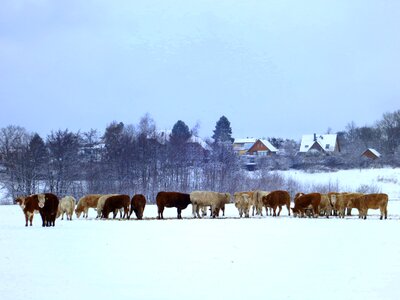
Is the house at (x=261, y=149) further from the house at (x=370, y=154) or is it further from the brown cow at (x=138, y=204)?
the brown cow at (x=138, y=204)

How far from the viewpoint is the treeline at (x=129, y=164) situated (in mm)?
65312

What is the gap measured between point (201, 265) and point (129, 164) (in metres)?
59.6

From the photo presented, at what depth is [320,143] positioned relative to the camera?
11006cm

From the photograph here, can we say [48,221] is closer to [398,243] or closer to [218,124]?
A: [398,243]

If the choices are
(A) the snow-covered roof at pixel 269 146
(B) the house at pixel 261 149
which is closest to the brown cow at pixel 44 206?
(B) the house at pixel 261 149

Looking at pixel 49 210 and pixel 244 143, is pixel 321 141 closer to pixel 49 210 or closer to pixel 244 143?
pixel 244 143

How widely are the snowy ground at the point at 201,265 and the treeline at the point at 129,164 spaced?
41102 mm

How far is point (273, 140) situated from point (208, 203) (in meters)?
94.3

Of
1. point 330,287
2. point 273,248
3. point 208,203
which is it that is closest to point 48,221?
point 208,203

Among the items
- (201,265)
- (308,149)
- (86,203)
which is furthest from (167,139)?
(201,265)

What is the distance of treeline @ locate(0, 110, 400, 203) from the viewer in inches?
2571

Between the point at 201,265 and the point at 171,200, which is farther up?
the point at 171,200

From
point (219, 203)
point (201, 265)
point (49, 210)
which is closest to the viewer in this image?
A: point (201, 265)

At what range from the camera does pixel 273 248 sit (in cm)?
1675
